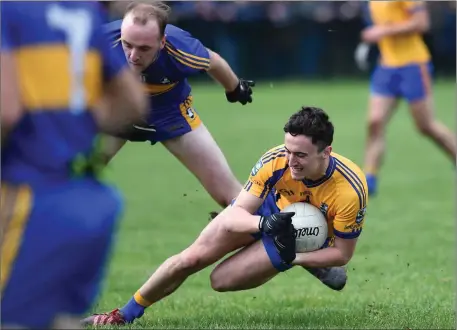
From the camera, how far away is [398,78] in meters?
11.2

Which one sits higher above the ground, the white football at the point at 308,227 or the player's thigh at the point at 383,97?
the white football at the point at 308,227

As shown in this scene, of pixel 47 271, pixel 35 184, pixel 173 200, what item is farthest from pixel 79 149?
pixel 173 200

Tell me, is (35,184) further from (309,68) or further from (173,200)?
(309,68)

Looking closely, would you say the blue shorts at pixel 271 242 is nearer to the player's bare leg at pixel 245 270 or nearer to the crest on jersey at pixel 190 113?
the player's bare leg at pixel 245 270

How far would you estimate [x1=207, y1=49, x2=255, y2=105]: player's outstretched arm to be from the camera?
653 centimetres

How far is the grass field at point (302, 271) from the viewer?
600cm

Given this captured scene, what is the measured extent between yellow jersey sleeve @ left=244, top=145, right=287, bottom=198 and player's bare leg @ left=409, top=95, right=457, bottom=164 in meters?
5.62

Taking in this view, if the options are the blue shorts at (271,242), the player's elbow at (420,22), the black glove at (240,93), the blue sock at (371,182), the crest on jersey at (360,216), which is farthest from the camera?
the player's elbow at (420,22)

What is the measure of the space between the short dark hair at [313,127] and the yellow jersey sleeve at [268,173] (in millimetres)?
290

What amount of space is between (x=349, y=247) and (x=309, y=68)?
22625 mm

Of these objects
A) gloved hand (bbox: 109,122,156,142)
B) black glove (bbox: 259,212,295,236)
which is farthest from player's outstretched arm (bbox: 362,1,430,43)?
black glove (bbox: 259,212,295,236)

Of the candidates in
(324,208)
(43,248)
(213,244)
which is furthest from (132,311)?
(43,248)

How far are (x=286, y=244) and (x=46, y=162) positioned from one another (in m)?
2.39

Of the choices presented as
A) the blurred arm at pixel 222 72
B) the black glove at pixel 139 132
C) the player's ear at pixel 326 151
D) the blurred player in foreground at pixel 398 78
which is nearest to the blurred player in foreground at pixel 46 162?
the player's ear at pixel 326 151
